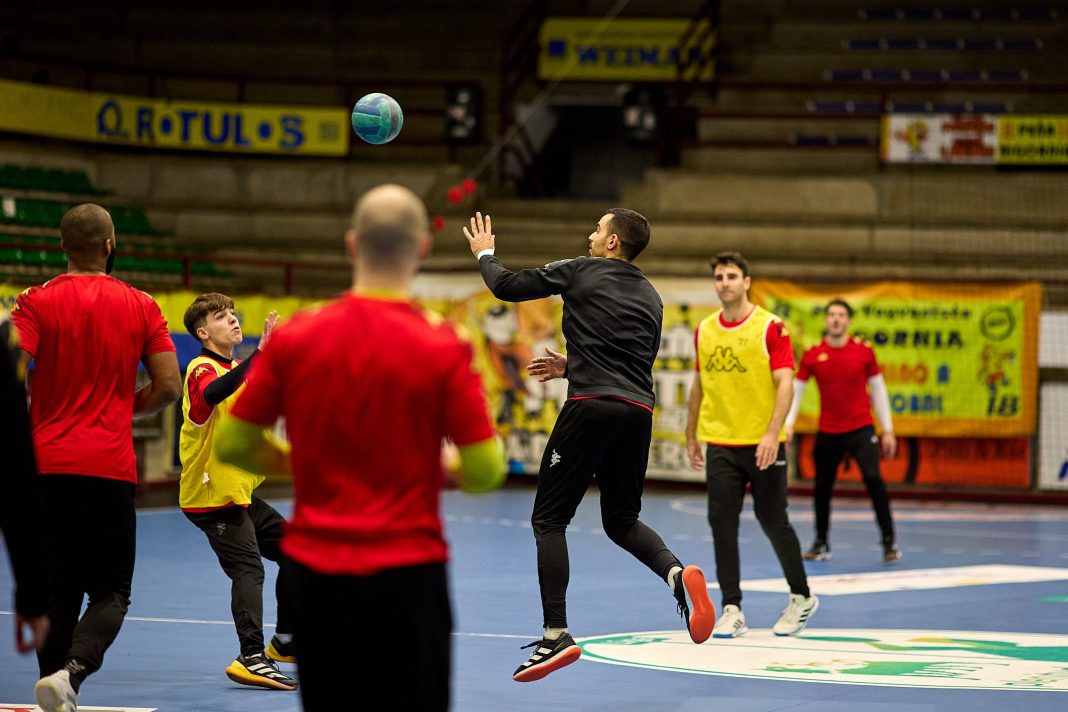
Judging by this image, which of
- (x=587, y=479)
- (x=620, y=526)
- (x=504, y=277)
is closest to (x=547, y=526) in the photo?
(x=587, y=479)

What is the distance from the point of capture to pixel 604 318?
7.05 m

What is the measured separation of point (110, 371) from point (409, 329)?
2.27 meters

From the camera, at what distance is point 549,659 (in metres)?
6.62

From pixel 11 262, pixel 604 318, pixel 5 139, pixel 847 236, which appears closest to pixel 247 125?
pixel 5 139

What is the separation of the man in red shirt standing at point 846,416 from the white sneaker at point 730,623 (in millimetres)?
4397

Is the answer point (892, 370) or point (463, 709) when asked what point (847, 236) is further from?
point (463, 709)

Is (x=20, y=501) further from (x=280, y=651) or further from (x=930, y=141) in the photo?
(x=930, y=141)

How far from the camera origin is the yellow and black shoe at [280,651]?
24.5 ft

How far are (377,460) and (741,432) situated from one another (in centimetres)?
514

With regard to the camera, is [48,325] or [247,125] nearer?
[48,325]

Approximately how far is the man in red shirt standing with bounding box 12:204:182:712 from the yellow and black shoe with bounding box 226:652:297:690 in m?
1.30

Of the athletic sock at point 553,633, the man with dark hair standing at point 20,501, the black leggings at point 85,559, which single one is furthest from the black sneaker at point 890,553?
the man with dark hair standing at point 20,501

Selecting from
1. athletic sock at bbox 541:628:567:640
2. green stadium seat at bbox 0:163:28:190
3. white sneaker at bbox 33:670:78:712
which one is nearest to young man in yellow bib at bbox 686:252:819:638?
athletic sock at bbox 541:628:567:640

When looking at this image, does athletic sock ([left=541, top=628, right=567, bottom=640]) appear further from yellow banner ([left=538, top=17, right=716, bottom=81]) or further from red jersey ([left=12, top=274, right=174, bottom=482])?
yellow banner ([left=538, top=17, right=716, bottom=81])
